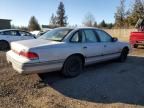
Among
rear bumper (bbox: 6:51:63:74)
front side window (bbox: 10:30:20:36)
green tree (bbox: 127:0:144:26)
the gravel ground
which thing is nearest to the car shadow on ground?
the gravel ground

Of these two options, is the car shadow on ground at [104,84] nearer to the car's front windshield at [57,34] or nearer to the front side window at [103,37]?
the front side window at [103,37]

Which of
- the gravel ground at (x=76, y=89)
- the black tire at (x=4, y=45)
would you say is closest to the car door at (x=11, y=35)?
the black tire at (x=4, y=45)

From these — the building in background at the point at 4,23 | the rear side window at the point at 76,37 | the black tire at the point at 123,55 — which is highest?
the building in background at the point at 4,23

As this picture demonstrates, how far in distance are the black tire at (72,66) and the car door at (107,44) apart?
1271 millimetres

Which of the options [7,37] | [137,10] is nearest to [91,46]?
[7,37]

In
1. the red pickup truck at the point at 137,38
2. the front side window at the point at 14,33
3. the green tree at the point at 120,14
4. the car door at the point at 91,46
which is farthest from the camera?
the green tree at the point at 120,14

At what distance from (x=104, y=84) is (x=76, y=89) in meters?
0.87

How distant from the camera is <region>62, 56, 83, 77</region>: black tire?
660 centimetres

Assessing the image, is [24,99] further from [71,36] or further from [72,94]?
[71,36]

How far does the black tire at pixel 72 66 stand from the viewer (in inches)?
260

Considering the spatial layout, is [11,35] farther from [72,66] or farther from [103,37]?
[72,66]

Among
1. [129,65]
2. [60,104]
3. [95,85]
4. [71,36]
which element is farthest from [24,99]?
[129,65]

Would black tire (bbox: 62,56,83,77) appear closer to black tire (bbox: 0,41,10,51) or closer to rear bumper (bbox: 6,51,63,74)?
rear bumper (bbox: 6,51,63,74)

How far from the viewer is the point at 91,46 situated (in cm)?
728
